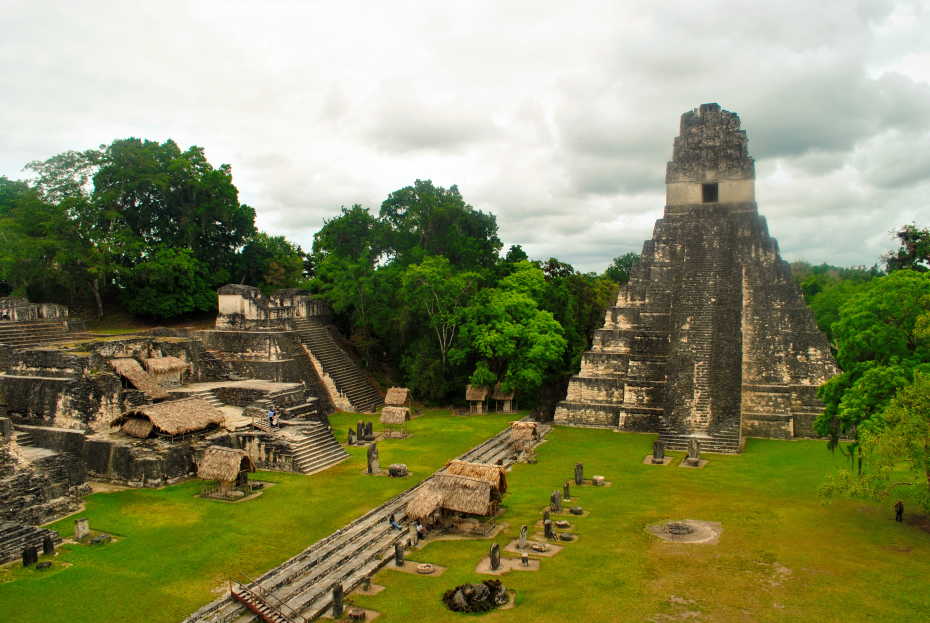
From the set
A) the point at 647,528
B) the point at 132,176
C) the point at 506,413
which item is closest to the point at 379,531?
the point at 647,528

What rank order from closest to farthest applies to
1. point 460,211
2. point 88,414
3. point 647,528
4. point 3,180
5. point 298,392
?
point 647,528 < point 88,414 < point 298,392 < point 460,211 < point 3,180

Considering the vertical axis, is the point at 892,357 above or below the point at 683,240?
below

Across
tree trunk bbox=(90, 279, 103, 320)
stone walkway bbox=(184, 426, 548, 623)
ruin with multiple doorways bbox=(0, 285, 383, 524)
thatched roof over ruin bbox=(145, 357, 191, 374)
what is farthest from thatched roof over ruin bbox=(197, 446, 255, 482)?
tree trunk bbox=(90, 279, 103, 320)

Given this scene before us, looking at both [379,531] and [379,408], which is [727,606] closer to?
[379,531]

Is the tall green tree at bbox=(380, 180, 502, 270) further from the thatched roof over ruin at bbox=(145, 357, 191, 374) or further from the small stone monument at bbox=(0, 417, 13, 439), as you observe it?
the small stone monument at bbox=(0, 417, 13, 439)

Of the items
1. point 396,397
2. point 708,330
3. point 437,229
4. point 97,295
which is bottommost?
point 396,397

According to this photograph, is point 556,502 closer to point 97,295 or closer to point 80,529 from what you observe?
point 80,529

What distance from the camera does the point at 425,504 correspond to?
15.7 meters

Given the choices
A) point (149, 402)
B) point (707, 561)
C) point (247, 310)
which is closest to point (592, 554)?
point (707, 561)

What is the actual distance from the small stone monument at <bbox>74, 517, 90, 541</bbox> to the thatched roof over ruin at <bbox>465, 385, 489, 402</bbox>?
17720 mm

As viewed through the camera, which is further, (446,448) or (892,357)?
(446,448)

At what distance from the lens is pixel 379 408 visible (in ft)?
105

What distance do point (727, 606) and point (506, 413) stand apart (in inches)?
766

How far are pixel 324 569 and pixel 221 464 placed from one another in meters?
6.02
